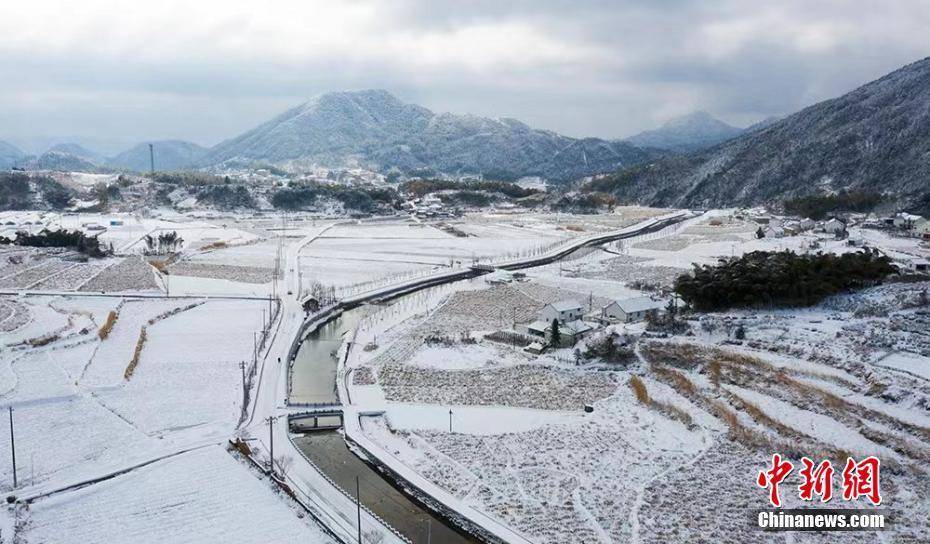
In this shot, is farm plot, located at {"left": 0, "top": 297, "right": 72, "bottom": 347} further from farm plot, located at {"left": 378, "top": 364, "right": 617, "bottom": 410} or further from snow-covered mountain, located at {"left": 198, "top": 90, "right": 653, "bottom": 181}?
snow-covered mountain, located at {"left": 198, "top": 90, "right": 653, "bottom": 181}

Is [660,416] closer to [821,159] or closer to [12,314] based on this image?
[12,314]

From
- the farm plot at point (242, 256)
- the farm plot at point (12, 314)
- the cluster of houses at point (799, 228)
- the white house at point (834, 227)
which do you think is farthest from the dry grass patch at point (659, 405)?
the white house at point (834, 227)

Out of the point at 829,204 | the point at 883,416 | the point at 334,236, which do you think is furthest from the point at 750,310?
the point at 829,204

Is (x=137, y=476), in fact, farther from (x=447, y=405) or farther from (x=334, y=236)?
(x=334, y=236)

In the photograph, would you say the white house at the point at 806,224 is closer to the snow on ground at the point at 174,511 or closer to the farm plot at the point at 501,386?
the farm plot at the point at 501,386

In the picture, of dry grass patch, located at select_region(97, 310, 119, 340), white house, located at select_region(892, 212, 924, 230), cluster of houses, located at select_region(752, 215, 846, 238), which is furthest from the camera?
cluster of houses, located at select_region(752, 215, 846, 238)

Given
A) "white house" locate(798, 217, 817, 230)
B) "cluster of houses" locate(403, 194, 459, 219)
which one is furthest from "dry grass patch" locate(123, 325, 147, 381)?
"white house" locate(798, 217, 817, 230)
